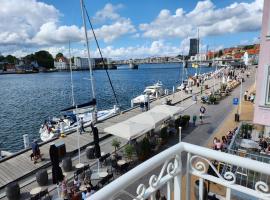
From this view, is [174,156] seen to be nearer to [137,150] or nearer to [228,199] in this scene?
[228,199]

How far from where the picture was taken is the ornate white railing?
6.47ft

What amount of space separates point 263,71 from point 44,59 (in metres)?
198

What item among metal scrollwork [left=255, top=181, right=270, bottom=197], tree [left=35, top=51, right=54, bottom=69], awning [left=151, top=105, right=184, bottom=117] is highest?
tree [left=35, top=51, right=54, bottom=69]

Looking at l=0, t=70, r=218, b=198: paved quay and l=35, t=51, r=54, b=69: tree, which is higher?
l=35, t=51, r=54, b=69: tree

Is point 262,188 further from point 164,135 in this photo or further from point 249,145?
point 164,135

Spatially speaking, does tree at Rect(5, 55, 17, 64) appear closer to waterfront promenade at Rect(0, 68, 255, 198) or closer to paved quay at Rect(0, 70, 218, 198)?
waterfront promenade at Rect(0, 68, 255, 198)

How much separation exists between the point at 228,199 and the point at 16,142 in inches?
1211

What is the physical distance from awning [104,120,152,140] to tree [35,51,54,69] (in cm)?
18969

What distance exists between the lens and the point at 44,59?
624 ft

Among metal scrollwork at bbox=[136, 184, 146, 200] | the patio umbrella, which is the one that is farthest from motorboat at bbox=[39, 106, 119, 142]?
metal scrollwork at bbox=[136, 184, 146, 200]

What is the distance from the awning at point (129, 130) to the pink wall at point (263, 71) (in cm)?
731

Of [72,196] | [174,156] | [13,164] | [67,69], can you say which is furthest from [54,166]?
[67,69]

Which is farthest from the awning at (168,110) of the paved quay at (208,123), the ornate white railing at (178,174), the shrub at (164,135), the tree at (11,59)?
the tree at (11,59)

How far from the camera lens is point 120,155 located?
54.5 feet
